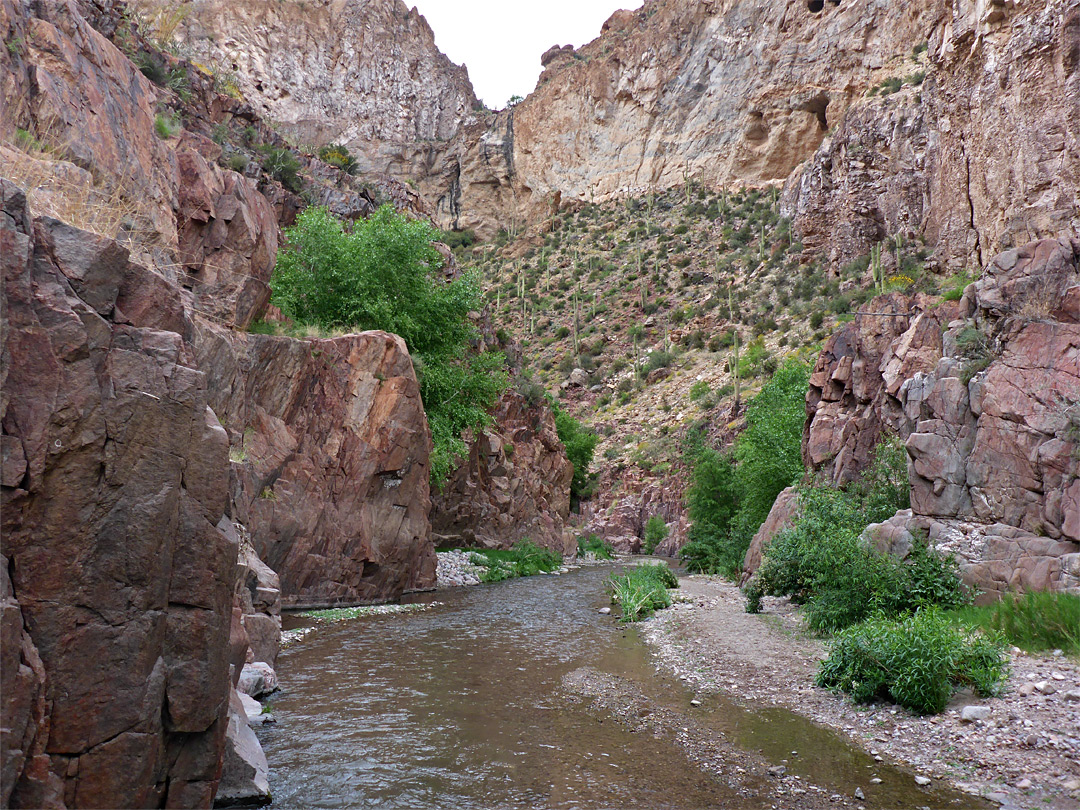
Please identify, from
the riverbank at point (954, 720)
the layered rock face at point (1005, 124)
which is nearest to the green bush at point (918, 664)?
the riverbank at point (954, 720)

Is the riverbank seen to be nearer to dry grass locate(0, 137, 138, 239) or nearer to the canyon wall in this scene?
Result: the canyon wall

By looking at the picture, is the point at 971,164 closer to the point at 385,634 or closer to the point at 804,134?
the point at 385,634

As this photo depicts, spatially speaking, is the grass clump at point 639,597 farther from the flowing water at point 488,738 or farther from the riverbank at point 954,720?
the riverbank at point 954,720

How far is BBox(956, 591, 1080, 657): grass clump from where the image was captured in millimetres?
9055

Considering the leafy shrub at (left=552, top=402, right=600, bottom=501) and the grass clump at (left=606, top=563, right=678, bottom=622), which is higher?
the leafy shrub at (left=552, top=402, right=600, bottom=501)

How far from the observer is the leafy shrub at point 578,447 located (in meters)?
49.8

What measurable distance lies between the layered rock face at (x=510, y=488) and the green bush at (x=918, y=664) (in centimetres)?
2031

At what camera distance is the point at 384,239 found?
922 inches

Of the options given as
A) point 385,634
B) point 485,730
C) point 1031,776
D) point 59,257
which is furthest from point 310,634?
point 1031,776

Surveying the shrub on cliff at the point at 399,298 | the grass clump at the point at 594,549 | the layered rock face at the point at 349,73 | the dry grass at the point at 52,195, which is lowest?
the grass clump at the point at 594,549

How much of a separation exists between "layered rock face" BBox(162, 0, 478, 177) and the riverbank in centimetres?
7563

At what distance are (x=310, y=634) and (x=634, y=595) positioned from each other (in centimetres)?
838

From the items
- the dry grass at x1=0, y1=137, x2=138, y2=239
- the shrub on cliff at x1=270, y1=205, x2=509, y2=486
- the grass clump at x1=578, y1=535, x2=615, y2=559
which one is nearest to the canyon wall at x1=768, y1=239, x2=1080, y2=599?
the dry grass at x1=0, y1=137, x2=138, y2=239

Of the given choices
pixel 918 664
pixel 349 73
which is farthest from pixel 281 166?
pixel 349 73
